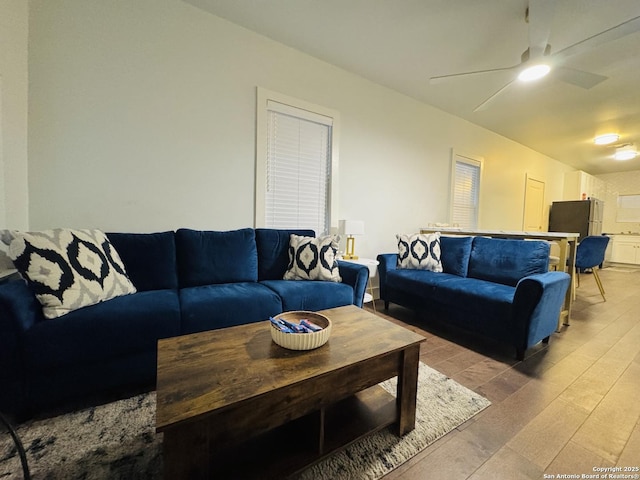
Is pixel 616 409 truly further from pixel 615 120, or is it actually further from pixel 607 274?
pixel 607 274

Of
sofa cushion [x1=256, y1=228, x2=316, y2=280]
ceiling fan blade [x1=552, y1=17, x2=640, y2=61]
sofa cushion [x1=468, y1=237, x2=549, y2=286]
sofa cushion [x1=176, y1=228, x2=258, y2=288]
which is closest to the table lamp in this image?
sofa cushion [x1=256, y1=228, x2=316, y2=280]

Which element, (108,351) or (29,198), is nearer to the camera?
(108,351)

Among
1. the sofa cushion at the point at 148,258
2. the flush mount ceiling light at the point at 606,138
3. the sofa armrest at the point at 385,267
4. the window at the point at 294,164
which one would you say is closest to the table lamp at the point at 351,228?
the window at the point at 294,164

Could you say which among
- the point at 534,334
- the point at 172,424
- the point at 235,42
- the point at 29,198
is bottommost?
the point at 534,334

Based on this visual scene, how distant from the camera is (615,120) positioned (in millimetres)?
4055

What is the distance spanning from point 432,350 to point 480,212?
358 centimetres

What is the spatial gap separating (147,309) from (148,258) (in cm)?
60

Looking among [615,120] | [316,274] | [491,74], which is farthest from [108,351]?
[615,120]

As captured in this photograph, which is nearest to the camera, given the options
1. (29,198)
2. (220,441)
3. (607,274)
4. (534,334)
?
(220,441)

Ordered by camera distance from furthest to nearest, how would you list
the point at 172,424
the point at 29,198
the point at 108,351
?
the point at 29,198
the point at 108,351
the point at 172,424

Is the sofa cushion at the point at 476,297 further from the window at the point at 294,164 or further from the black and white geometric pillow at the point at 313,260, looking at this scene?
the window at the point at 294,164

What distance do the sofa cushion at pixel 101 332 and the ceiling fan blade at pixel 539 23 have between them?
9.57 feet

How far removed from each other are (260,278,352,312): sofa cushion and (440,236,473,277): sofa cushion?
1364mm

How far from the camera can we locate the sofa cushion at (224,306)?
1.63 metres
